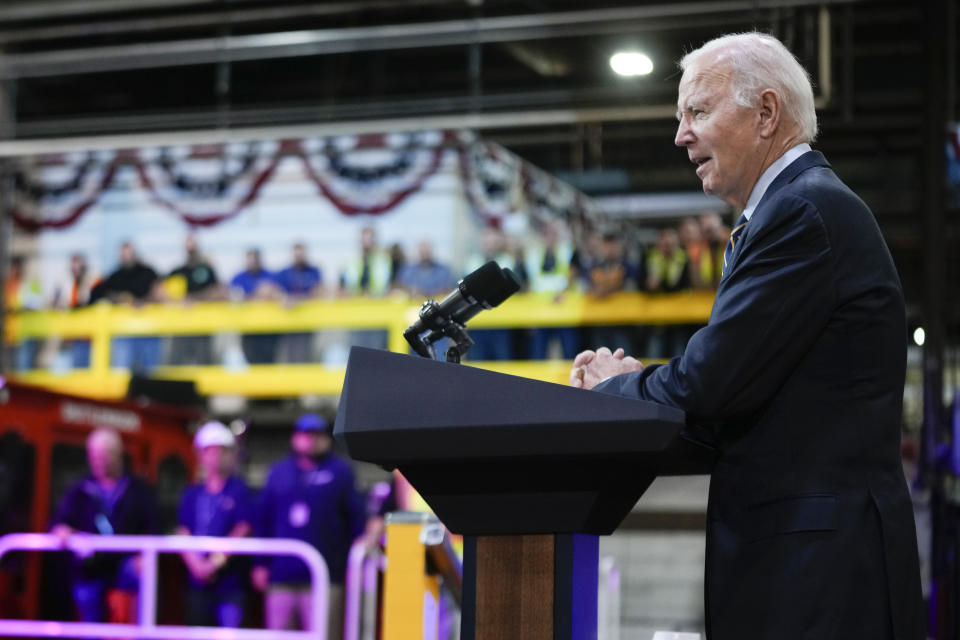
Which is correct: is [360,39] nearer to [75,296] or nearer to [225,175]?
[225,175]

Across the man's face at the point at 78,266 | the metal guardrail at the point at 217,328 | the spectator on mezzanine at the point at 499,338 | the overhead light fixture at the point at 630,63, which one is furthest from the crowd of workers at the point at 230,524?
the overhead light fixture at the point at 630,63

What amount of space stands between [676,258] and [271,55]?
12.3ft

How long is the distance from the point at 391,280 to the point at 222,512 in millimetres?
2589

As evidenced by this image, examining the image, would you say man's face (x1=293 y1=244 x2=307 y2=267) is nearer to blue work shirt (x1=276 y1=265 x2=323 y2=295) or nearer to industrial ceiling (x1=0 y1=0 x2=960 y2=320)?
blue work shirt (x1=276 y1=265 x2=323 y2=295)

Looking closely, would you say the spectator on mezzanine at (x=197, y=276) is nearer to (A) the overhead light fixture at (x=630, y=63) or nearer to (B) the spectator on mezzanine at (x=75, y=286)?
(B) the spectator on mezzanine at (x=75, y=286)

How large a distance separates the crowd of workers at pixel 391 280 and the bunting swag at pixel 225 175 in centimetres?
32

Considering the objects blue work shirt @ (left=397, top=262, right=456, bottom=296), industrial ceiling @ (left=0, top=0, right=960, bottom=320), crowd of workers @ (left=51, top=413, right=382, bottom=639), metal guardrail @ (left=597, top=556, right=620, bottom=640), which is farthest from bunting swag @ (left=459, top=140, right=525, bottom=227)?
metal guardrail @ (left=597, top=556, right=620, bottom=640)

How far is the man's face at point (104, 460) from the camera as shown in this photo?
7242 millimetres

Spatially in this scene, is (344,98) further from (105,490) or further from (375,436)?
(375,436)

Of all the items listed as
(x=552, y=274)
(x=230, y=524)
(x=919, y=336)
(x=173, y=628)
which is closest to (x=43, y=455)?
(x=230, y=524)

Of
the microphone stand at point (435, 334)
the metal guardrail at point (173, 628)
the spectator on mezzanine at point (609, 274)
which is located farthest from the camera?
the spectator on mezzanine at point (609, 274)

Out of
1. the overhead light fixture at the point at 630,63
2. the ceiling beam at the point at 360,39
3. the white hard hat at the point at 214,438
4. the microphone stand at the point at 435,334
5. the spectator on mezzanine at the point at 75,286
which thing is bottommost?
the white hard hat at the point at 214,438

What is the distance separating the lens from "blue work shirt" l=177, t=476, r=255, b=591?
23.1 ft

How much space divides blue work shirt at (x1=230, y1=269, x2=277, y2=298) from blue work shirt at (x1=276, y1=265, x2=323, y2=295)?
8 centimetres
